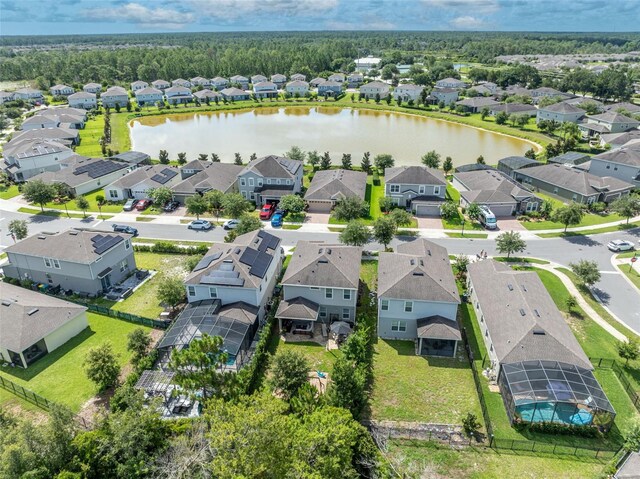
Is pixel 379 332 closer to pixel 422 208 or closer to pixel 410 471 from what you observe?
pixel 410 471

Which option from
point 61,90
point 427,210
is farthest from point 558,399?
point 61,90

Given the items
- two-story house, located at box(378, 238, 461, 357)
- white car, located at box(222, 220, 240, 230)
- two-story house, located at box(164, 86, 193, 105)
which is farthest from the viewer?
two-story house, located at box(164, 86, 193, 105)

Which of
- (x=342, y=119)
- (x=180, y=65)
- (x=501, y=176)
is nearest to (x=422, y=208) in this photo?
(x=501, y=176)

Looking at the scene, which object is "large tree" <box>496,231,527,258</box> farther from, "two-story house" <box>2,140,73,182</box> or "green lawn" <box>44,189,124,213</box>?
"two-story house" <box>2,140,73,182</box>

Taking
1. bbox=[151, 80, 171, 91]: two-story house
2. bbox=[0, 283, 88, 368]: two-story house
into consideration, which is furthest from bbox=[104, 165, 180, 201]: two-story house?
bbox=[151, 80, 171, 91]: two-story house

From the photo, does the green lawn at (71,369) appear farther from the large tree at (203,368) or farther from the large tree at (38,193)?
the large tree at (38,193)

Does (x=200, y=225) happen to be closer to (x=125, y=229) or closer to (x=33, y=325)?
(x=125, y=229)
